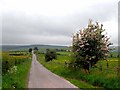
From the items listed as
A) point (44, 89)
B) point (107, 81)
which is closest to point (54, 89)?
point (44, 89)

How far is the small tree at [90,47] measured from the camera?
117ft

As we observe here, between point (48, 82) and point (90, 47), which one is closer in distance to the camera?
point (48, 82)

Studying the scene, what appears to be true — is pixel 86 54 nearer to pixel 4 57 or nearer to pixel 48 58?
pixel 4 57

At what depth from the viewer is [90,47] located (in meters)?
35.8

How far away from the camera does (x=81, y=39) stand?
3734cm

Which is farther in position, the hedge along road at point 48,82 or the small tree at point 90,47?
the small tree at point 90,47

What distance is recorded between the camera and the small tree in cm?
3581

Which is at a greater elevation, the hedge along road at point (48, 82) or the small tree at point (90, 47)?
the small tree at point (90, 47)

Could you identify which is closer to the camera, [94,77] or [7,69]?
[94,77]

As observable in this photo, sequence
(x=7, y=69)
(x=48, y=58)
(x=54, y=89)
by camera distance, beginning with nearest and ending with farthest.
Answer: (x=54, y=89)
(x=7, y=69)
(x=48, y=58)

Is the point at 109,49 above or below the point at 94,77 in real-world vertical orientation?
above

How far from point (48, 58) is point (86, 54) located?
185 feet

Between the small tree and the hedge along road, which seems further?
the small tree

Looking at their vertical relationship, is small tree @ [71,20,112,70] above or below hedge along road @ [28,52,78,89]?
above
